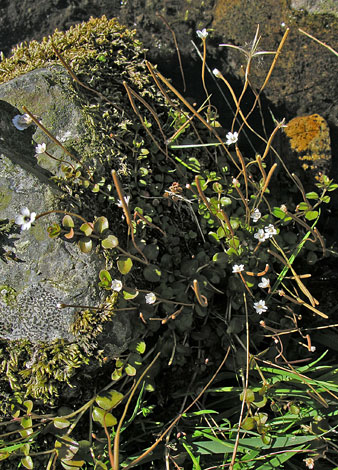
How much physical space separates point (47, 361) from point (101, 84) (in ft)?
4.74

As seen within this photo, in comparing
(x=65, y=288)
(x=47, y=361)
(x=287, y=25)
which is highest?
(x=287, y=25)

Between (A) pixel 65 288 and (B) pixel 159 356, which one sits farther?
(B) pixel 159 356

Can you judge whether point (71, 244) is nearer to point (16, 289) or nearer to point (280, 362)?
point (16, 289)

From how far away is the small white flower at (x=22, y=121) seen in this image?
197 cm

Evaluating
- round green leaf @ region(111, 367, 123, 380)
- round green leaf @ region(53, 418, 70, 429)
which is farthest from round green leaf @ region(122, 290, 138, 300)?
round green leaf @ region(53, 418, 70, 429)

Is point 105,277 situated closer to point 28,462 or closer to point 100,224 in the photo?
point 100,224

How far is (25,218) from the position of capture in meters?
1.83

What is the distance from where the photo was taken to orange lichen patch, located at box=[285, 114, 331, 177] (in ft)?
8.66

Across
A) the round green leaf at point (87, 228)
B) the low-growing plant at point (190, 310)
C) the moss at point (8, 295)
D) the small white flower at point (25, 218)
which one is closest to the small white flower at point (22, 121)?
the low-growing plant at point (190, 310)

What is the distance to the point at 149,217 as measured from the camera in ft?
7.22

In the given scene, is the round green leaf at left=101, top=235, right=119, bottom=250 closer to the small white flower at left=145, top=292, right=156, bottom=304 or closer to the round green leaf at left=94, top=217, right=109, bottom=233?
the round green leaf at left=94, top=217, right=109, bottom=233

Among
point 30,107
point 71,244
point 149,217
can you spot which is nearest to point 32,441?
point 71,244

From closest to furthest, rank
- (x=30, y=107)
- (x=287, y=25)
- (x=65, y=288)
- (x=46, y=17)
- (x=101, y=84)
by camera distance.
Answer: (x=65, y=288) → (x=30, y=107) → (x=101, y=84) → (x=287, y=25) → (x=46, y=17)

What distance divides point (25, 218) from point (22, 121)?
459 mm
